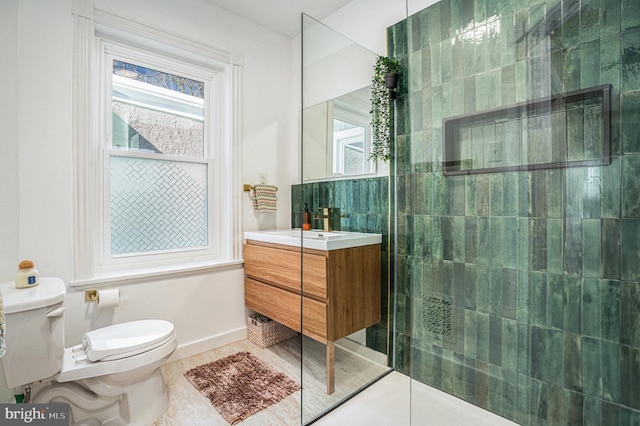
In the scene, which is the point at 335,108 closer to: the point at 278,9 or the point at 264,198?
the point at 264,198

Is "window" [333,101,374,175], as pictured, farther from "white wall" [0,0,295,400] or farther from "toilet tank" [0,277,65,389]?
"toilet tank" [0,277,65,389]

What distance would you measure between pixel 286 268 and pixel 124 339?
0.98 m

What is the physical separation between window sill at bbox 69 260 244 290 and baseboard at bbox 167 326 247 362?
52 centimetres

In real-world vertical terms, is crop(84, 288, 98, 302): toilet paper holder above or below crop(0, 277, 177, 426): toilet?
above

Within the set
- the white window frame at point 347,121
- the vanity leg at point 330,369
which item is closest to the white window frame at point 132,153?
the white window frame at point 347,121

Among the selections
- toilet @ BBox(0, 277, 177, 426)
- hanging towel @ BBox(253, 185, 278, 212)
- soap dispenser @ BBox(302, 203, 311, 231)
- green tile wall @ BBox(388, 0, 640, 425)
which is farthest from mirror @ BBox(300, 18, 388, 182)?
toilet @ BBox(0, 277, 177, 426)

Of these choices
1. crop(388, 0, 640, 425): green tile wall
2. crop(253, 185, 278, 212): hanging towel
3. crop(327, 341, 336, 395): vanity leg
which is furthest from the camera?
crop(253, 185, 278, 212): hanging towel

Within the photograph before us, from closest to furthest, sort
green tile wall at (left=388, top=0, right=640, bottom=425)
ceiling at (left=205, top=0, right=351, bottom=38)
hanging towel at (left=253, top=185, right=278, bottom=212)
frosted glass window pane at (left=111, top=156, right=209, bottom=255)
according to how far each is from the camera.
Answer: green tile wall at (left=388, top=0, right=640, bottom=425) → frosted glass window pane at (left=111, top=156, right=209, bottom=255) → ceiling at (left=205, top=0, right=351, bottom=38) → hanging towel at (left=253, top=185, right=278, bottom=212)

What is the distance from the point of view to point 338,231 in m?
1.91

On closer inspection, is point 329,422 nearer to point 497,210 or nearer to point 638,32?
point 497,210

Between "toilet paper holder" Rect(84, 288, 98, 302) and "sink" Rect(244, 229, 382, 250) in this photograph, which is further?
"toilet paper holder" Rect(84, 288, 98, 302)

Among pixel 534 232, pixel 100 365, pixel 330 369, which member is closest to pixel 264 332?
pixel 330 369

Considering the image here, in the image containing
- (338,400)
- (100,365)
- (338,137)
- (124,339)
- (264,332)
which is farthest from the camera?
(264,332)

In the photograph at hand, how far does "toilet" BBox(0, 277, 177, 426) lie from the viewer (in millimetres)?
1321
